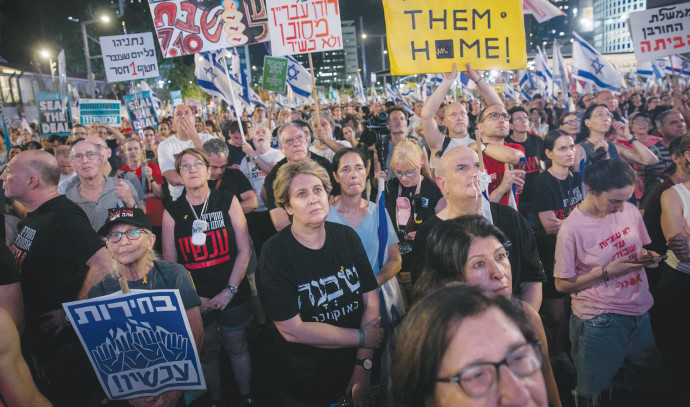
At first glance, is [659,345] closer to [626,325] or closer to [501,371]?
[626,325]

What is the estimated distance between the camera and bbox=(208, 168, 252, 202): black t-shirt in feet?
15.9

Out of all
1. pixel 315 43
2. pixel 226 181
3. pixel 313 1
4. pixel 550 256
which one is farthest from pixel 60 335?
pixel 313 1

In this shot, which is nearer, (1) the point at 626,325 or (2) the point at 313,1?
(1) the point at 626,325

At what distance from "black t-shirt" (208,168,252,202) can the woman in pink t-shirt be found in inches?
135

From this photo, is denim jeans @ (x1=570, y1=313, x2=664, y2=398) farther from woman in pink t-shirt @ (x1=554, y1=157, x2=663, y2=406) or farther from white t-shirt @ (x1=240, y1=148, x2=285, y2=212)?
white t-shirt @ (x1=240, y1=148, x2=285, y2=212)

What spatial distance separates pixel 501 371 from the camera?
1.22 metres

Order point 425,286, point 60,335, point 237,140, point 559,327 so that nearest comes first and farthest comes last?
point 425,286 < point 60,335 < point 559,327 < point 237,140

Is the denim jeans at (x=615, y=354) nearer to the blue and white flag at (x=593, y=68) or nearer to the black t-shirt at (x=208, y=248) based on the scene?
the black t-shirt at (x=208, y=248)

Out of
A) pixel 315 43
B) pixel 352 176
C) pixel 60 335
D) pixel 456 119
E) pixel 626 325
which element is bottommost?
pixel 626 325

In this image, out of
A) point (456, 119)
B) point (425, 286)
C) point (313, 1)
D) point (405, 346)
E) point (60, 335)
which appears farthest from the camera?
point (313, 1)

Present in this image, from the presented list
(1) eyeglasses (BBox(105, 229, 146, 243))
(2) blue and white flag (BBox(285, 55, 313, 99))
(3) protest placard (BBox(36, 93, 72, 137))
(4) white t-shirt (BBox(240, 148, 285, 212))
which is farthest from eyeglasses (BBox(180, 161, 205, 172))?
(3) protest placard (BBox(36, 93, 72, 137))

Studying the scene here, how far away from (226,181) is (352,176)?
6.67 ft

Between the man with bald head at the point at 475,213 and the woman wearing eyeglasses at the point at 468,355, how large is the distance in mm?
1273

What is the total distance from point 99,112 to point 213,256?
25.0 feet
